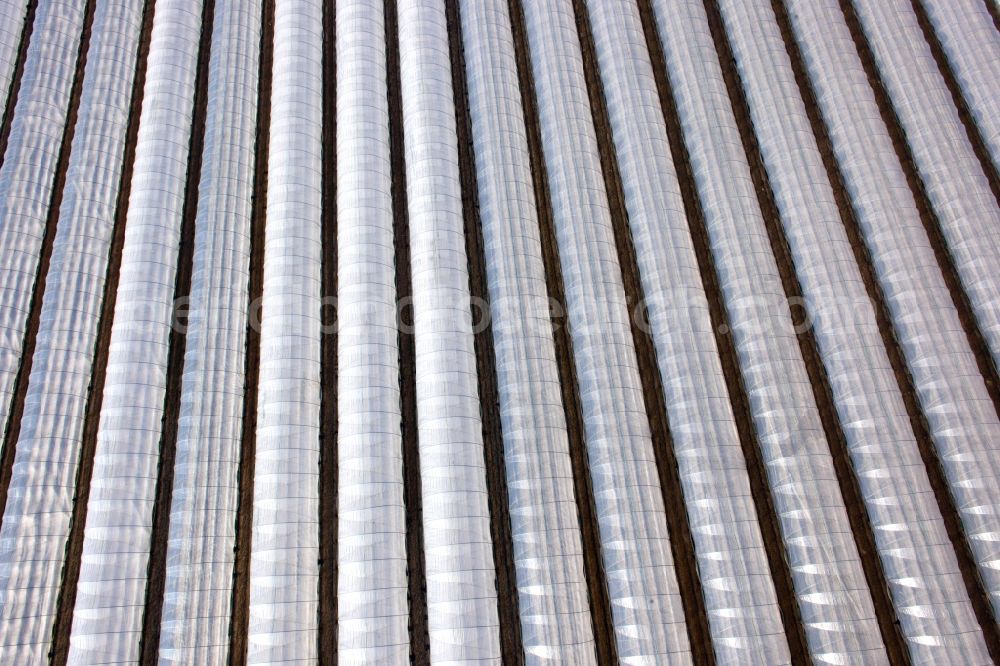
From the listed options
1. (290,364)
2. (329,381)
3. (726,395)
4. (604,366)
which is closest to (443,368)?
(329,381)

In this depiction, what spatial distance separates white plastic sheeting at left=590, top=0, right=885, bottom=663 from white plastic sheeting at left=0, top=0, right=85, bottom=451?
22.6 metres

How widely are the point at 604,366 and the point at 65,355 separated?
18777 mm

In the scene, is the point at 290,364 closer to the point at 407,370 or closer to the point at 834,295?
the point at 407,370

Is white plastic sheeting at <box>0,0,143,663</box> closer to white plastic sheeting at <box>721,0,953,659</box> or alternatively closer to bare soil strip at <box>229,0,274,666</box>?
bare soil strip at <box>229,0,274,666</box>

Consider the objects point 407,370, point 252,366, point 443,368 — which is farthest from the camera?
point 407,370

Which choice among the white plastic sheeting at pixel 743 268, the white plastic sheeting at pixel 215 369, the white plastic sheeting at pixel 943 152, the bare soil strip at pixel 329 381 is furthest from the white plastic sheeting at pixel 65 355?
the white plastic sheeting at pixel 943 152

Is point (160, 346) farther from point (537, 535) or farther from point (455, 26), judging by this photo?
point (455, 26)

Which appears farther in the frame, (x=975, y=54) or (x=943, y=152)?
(x=975, y=54)

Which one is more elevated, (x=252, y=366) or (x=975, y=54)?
(x=975, y=54)

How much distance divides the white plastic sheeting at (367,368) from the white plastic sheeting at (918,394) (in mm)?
15821

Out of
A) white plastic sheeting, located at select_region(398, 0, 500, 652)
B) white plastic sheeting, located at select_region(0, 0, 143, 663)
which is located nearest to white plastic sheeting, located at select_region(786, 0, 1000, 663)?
white plastic sheeting, located at select_region(398, 0, 500, 652)

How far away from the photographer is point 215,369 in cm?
2002

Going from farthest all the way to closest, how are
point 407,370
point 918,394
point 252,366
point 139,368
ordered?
point 407,370 < point 252,366 < point 918,394 < point 139,368

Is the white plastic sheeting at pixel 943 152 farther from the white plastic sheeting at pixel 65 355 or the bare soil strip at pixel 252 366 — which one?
the white plastic sheeting at pixel 65 355
